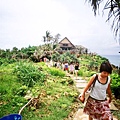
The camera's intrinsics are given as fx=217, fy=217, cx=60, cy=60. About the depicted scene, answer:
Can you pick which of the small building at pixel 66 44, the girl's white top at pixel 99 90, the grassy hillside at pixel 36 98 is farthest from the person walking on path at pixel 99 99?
the small building at pixel 66 44

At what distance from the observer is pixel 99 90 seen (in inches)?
132

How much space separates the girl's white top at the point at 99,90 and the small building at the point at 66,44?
40857 millimetres

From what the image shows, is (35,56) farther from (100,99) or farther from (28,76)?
(100,99)

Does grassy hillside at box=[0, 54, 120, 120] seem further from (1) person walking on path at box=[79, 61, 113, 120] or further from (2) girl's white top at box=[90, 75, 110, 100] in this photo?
(2) girl's white top at box=[90, 75, 110, 100]

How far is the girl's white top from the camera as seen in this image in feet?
10.9

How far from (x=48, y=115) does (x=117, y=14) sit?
9.02 ft

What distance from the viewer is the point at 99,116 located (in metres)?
3.48

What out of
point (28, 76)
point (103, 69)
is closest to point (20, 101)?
point (28, 76)

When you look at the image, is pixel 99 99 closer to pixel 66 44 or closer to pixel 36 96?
pixel 36 96

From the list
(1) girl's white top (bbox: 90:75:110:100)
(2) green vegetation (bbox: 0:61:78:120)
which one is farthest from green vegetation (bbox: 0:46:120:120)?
(1) girl's white top (bbox: 90:75:110:100)

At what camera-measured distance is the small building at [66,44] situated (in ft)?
146

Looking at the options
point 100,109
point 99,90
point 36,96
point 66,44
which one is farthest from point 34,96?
point 66,44

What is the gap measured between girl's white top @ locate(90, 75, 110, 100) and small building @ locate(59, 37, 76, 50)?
40.9m

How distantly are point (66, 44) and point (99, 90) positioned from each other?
4187 centimetres
